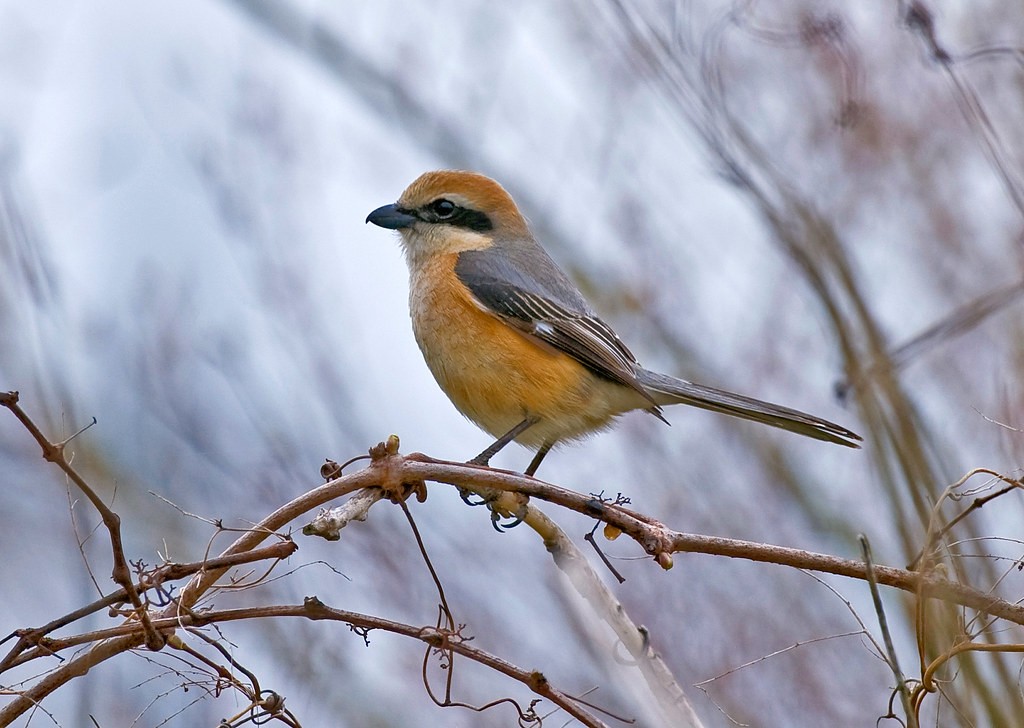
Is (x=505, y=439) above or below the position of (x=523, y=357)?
below

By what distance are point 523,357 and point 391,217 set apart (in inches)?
40.8

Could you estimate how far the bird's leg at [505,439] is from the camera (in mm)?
4293

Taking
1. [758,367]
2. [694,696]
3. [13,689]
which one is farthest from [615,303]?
[13,689]

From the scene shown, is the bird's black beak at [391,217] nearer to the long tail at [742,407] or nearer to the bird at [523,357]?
the bird at [523,357]

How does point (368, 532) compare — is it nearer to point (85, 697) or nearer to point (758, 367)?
point (758, 367)

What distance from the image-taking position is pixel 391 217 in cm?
510

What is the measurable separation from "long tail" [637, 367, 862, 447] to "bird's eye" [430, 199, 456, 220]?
111cm

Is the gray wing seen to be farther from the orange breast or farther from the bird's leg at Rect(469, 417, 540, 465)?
the bird's leg at Rect(469, 417, 540, 465)

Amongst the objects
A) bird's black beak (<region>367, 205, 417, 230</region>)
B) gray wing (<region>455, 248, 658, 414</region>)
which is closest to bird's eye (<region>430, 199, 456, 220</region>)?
bird's black beak (<region>367, 205, 417, 230</region>)

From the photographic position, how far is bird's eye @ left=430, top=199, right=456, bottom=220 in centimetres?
513

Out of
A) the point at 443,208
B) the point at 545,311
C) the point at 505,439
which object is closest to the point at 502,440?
the point at 505,439

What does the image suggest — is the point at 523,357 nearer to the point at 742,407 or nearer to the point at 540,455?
the point at 540,455

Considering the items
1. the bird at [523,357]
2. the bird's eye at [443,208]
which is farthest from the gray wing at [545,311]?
the bird's eye at [443,208]

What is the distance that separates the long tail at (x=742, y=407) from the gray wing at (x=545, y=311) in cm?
7
